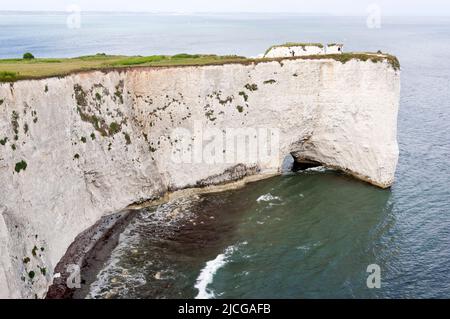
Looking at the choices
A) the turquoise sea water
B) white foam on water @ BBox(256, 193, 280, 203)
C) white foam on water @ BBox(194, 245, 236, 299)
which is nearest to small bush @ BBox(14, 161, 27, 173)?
the turquoise sea water

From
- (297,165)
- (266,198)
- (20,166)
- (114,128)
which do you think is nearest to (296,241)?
(266,198)

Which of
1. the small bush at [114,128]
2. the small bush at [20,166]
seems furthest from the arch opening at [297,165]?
the small bush at [20,166]

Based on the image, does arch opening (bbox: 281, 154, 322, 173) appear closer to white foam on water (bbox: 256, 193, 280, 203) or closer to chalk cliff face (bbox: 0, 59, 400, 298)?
chalk cliff face (bbox: 0, 59, 400, 298)

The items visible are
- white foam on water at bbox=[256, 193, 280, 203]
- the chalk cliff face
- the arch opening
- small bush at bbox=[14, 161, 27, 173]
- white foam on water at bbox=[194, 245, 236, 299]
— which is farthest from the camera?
the arch opening

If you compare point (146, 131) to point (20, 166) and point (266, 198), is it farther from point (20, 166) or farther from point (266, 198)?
point (20, 166)
